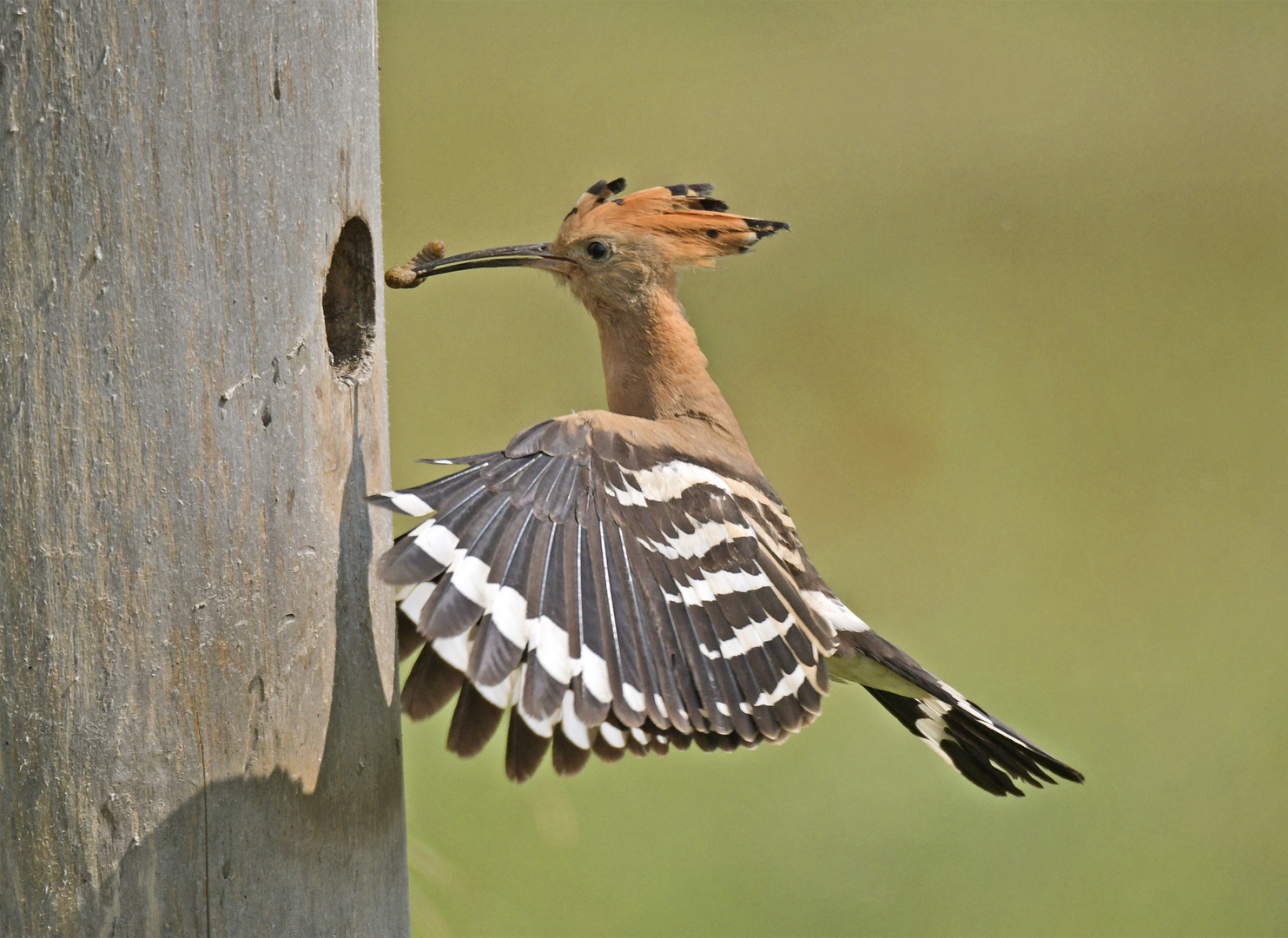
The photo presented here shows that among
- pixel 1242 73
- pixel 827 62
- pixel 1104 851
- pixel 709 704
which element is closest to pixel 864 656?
pixel 709 704

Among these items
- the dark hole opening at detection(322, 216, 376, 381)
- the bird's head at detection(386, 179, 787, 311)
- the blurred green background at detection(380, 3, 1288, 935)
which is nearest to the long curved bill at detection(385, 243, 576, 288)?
the bird's head at detection(386, 179, 787, 311)

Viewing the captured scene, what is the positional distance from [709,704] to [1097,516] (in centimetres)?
543

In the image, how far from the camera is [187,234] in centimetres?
150

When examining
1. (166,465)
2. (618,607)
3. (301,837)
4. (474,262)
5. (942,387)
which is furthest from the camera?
(942,387)

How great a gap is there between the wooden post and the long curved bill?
0.59m

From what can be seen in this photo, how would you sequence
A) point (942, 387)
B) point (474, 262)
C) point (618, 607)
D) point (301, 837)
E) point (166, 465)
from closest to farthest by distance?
point (166, 465) < point (301, 837) < point (618, 607) < point (474, 262) < point (942, 387)

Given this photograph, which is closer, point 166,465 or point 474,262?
point 166,465

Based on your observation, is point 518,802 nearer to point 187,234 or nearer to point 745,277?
point 187,234

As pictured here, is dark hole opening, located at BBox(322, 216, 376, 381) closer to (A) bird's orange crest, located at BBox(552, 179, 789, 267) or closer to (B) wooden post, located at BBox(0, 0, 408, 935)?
(B) wooden post, located at BBox(0, 0, 408, 935)

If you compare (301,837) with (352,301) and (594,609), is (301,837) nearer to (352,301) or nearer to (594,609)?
(594,609)

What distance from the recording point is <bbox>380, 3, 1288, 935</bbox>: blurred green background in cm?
446

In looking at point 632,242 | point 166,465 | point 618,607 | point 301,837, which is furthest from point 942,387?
point 166,465

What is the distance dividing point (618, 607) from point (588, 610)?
2.2 inches

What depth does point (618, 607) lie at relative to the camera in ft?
5.85
